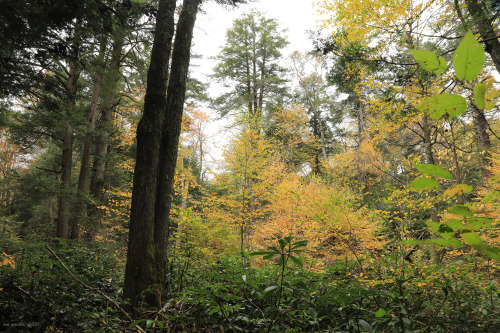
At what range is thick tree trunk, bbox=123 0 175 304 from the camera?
2982 millimetres

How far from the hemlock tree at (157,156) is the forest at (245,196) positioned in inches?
0.8

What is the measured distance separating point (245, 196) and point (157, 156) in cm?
735

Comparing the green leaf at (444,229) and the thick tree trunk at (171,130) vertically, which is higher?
the thick tree trunk at (171,130)

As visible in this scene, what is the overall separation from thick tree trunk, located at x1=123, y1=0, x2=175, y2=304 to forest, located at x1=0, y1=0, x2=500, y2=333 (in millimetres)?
23

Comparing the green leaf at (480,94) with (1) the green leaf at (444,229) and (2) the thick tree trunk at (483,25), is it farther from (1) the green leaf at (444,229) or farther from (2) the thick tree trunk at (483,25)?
(2) the thick tree trunk at (483,25)

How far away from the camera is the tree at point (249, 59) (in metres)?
16.7

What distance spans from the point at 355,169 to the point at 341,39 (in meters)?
12.8

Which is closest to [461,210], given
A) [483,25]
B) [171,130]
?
[171,130]

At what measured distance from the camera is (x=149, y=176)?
338 cm

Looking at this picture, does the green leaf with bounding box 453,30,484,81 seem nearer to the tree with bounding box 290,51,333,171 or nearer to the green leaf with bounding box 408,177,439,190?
the green leaf with bounding box 408,177,439,190

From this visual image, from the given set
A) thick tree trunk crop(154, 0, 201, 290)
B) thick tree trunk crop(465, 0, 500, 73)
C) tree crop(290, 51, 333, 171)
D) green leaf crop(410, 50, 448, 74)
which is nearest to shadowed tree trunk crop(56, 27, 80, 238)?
thick tree trunk crop(154, 0, 201, 290)

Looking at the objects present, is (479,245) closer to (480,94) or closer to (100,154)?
(480,94)

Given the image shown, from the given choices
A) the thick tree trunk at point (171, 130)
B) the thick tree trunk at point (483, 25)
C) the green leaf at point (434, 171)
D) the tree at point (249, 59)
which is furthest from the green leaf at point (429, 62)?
the tree at point (249, 59)

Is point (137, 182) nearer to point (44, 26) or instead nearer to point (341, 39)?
point (44, 26)
